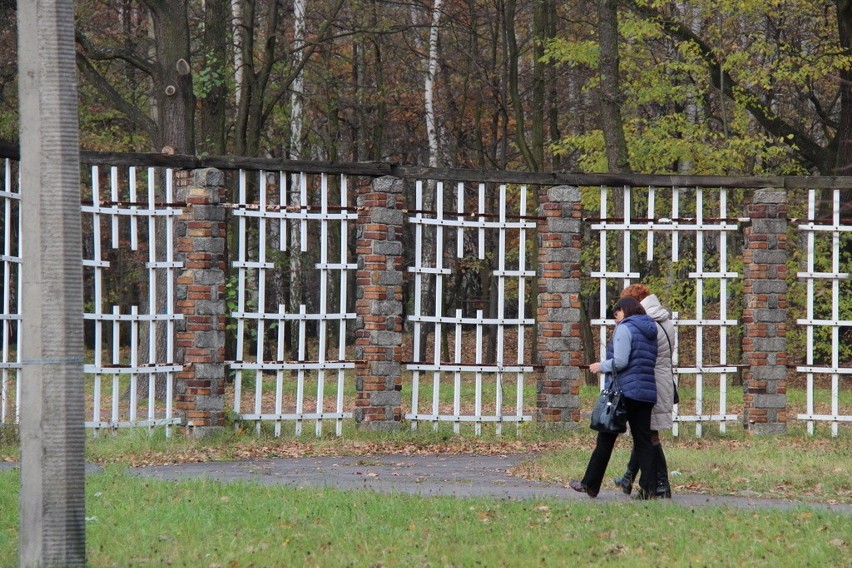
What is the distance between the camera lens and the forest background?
854 inches

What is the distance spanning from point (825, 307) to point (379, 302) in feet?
33.9

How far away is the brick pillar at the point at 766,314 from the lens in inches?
634

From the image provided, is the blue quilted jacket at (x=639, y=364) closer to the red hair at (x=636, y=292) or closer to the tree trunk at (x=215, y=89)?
the red hair at (x=636, y=292)

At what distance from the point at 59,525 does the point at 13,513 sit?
9.01ft

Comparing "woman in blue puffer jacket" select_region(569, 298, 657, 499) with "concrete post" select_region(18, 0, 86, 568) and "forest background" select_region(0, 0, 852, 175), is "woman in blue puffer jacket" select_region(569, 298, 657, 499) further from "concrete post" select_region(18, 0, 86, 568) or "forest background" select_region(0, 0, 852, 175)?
"forest background" select_region(0, 0, 852, 175)

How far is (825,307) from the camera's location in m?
22.2

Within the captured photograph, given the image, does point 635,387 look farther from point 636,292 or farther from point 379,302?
point 379,302

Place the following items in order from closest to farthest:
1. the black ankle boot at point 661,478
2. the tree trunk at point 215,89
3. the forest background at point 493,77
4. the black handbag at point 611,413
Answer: the black handbag at point 611,413, the black ankle boot at point 661,478, the forest background at point 493,77, the tree trunk at point 215,89

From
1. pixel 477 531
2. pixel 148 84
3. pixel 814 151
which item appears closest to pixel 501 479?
pixel 477 531

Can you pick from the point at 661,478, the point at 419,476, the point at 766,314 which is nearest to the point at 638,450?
the point at 661,478

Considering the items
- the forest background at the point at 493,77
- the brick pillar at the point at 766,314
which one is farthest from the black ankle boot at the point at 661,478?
the forest background at the point at 493,77

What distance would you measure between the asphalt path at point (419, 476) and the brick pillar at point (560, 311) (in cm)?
174

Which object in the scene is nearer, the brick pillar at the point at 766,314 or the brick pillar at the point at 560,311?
the brick pillar at the point at 560,311

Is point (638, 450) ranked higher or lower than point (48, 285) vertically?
Result: lower
